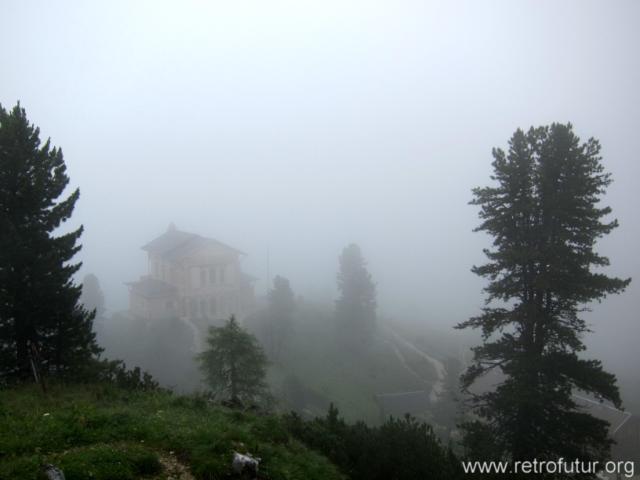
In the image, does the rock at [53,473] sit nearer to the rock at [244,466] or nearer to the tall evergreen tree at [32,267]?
the rock at [244,466]

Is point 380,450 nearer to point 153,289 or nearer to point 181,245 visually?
point 153,289

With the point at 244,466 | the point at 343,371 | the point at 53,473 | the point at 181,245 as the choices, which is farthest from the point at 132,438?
the point at 181,245

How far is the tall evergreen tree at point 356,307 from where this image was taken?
54750 millimetres

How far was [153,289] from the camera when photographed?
59.0 m

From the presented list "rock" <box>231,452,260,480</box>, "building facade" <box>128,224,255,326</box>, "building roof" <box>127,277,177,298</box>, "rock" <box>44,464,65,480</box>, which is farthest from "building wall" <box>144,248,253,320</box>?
"rock" <box>44,464,65,480</box>

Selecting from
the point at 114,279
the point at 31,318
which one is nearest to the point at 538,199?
the point at 31,318

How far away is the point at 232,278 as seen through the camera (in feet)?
209

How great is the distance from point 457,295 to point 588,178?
133m

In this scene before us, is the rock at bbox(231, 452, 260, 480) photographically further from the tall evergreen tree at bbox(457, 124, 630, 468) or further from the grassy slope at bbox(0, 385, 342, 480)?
the tall evergreen tree at bbox(457, 124, 630, 468)

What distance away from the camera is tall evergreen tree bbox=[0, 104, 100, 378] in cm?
1576

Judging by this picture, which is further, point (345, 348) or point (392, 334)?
point (392, 334)

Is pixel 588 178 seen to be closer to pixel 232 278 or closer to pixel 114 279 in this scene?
pixel 232 278

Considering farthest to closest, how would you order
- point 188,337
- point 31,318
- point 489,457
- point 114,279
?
point 114,279 → point 188,337 → point 31,318 → point 489,457

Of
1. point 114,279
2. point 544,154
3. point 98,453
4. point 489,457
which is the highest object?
point 114,279
